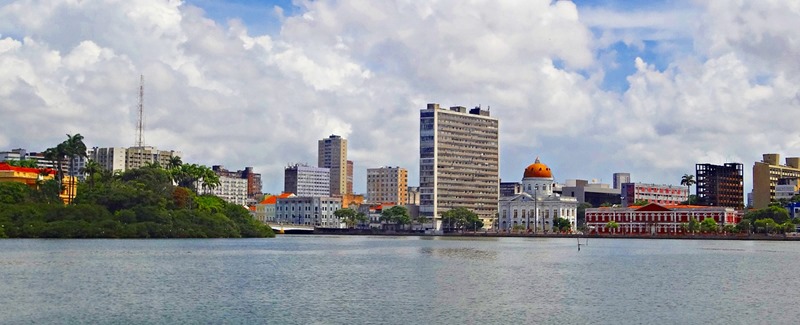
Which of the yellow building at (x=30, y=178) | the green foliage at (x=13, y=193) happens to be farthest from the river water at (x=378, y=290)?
the yellow building at (x=30, y=178)

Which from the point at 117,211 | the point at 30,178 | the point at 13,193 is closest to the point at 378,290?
the point at 13,193

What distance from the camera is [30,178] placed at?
555ft

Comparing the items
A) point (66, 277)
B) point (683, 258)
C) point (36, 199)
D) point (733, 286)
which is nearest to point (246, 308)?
point (66, 277)

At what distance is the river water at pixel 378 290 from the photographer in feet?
186

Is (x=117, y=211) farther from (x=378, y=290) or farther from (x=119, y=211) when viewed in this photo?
(x=378, y=290)

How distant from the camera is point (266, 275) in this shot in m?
84.2

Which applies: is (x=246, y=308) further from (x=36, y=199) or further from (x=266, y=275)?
(x=36, y=199)

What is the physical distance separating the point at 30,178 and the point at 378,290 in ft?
375

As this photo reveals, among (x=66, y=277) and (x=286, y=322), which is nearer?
(x=286, y=322)

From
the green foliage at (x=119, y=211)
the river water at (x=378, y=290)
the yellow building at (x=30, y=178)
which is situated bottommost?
the river water at (x=378, y=290)

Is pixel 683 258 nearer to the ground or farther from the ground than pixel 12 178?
nearer to the ground

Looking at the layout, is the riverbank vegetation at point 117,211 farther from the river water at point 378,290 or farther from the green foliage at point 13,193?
the river water at point 378,290

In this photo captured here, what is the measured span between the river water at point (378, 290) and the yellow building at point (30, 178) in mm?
60613

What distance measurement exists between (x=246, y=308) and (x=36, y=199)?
112m
